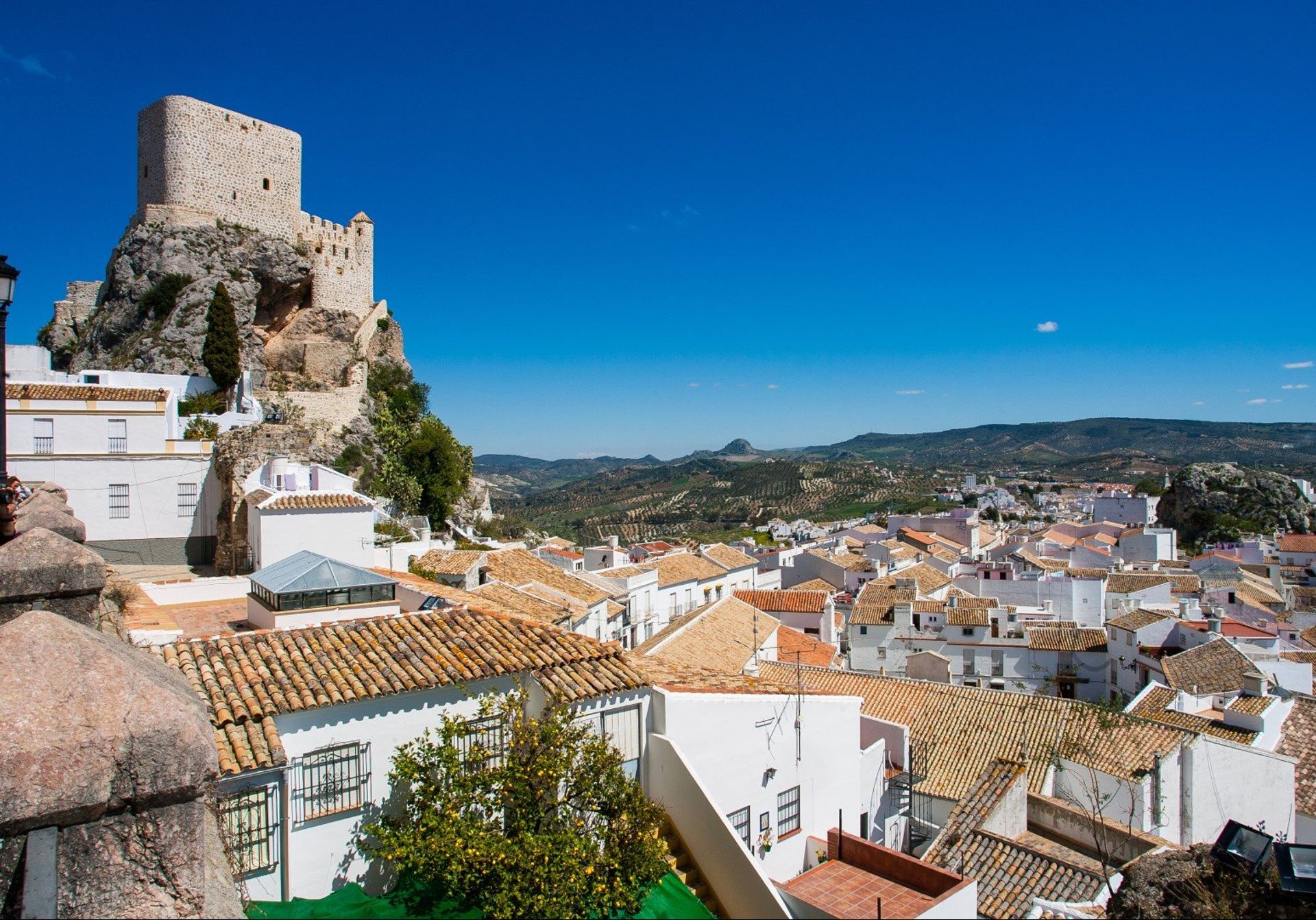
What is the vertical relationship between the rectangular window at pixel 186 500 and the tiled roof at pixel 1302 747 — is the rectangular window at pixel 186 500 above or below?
above

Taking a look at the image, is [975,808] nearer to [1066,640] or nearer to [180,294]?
[1066,640]

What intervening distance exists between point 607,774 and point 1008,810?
834cm

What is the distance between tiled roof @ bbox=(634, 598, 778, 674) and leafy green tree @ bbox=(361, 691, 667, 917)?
8.06 m

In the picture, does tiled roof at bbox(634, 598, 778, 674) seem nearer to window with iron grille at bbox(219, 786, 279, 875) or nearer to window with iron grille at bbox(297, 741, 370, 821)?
window with iron grille at bbox(297, 741, 370, 821)

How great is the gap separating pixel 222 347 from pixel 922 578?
33.9 m

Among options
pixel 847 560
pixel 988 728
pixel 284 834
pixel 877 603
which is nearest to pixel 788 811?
pixel 284 834

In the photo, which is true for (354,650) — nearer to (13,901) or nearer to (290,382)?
→ (13,901)

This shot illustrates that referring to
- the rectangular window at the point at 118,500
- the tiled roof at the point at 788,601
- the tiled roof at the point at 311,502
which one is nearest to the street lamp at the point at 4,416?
the tiled roof at the point at 311,502

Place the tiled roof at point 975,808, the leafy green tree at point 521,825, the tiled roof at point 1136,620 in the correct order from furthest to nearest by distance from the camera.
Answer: the tiled roof at point 1136,620 < the tiled roof at point 975,808 < the leafy green tree at point 521,825

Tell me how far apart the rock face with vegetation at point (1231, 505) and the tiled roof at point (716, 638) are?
69.1m

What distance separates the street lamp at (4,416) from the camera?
5.08 metres

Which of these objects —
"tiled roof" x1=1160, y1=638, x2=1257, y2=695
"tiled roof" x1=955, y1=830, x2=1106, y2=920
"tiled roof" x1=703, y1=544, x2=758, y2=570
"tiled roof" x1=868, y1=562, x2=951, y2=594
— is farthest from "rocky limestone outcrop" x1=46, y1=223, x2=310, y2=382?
"tiled roof" x1=1160, y1=638, x2=1257, y2=695

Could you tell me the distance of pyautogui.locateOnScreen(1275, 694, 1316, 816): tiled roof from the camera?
1550 cm

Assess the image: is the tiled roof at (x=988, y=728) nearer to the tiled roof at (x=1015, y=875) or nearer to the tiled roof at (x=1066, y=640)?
the tiled roof at (x=1015, y=875)
